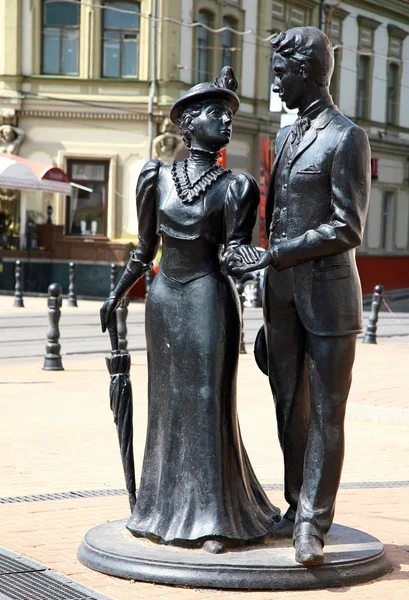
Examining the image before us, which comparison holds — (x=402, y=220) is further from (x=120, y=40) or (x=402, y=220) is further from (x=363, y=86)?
(x=120, y=40)

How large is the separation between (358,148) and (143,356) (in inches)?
441

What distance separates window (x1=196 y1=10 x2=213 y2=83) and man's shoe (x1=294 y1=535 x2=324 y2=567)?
30.8 metres

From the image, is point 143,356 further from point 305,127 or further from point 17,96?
point 17,96

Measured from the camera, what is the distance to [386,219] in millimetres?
44531

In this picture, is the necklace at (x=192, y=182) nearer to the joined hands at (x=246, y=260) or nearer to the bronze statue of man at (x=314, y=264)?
the bronze statue of man at (x=314, y=264)

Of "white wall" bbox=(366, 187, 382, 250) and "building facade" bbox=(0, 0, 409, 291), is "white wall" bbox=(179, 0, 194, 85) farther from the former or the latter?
"white wall" bbox=(366, 187, 382, 250)

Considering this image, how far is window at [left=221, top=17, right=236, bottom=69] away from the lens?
3606cm

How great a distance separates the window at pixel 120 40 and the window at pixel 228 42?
3.23 metres

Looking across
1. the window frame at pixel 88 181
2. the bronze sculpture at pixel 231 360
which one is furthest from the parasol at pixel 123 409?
the window frame at pixel 88 181

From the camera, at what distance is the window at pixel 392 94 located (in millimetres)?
44906

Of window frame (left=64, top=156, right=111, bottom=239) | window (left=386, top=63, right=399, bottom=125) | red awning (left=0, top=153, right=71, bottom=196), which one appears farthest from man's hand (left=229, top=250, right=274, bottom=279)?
window (left=386, top=63, right=399, bottom=125)

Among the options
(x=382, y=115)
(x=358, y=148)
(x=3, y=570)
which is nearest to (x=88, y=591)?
(x=3, y=570)

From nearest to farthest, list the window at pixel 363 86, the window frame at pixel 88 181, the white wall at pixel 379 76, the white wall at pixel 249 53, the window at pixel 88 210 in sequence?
the window frame at pixel 88 181 → the window at pixel 88 210 → the white wall at pixel 249 53 → the window at pixel 363 86 → the white wall at pixel 379 76

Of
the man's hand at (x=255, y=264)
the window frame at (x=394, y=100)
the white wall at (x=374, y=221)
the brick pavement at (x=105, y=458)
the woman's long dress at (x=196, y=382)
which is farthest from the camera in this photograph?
the window frame at (x=394, y=100)
